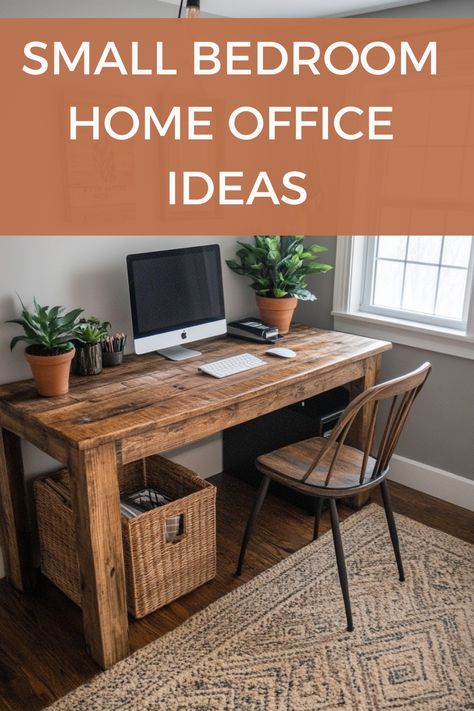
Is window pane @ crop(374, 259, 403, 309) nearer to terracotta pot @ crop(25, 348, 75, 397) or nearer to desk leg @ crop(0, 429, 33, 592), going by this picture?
terracotta pot @ crop(25, 348, 75, 397)

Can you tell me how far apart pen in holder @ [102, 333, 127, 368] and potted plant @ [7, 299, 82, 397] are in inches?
11.5

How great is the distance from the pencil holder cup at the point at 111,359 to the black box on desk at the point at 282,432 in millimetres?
848

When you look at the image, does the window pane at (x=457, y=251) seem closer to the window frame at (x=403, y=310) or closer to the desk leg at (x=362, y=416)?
the window frame at (x=403, y=310)

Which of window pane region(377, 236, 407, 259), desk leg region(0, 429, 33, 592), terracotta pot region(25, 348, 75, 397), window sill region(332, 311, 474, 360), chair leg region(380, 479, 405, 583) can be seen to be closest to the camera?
terracotta pot region(25, 348, 75, 397)

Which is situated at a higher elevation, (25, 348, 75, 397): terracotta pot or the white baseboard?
(25, 348, 75, 397): terracotta pot

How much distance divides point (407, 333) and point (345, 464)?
899mm

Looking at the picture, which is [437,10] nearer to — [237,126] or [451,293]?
[237,126]

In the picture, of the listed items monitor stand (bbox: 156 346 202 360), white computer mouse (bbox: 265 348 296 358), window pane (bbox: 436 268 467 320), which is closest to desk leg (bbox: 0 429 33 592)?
monitor stand (bbox: 156 346 202 360)

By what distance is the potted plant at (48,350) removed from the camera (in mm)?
2020

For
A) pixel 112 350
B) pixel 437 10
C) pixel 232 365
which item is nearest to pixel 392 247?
pixel 437 10

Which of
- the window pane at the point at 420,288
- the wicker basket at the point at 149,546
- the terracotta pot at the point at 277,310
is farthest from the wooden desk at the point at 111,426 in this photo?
the window pane at the point at 420,288

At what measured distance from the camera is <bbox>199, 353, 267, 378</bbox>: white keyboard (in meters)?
2.31

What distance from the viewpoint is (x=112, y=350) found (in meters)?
2.38

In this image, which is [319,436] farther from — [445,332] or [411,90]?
[411,90]
